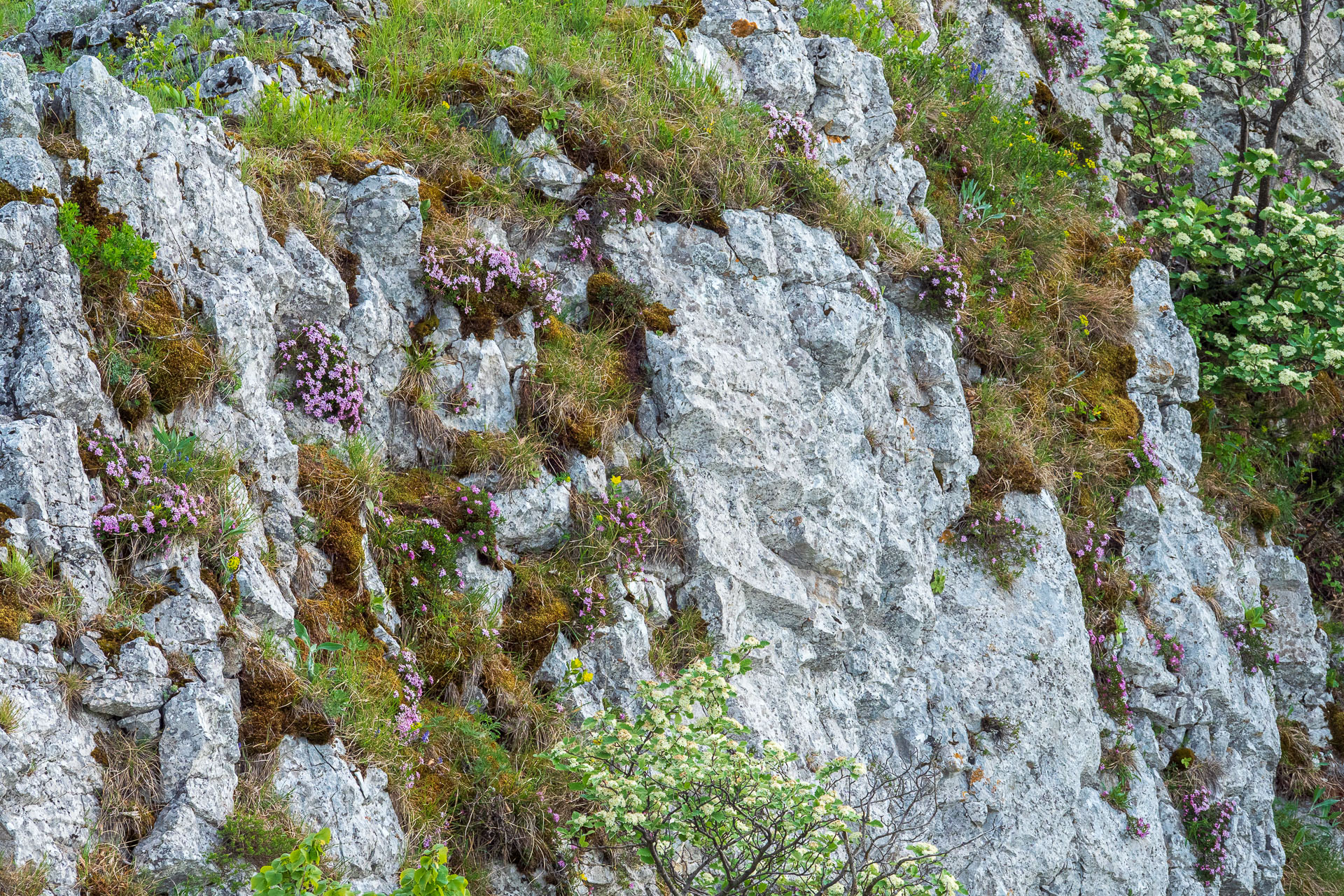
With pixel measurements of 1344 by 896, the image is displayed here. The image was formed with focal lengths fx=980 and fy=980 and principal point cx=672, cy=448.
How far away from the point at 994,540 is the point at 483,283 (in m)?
4.75

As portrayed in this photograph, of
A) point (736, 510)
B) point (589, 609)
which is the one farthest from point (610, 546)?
point (736, 510)

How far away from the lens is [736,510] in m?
6.93

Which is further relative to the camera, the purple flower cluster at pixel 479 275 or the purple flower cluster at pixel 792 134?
the purple flower cluster at pixel 792 134

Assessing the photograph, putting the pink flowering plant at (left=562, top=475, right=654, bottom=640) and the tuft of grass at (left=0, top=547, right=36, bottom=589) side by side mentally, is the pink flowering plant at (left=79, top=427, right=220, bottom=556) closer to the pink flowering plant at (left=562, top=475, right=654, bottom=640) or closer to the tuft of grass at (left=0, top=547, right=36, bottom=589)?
the tuft of grass at (left=0, top=547, right=36, bottom=589)

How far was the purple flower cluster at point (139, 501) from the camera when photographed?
4426mm

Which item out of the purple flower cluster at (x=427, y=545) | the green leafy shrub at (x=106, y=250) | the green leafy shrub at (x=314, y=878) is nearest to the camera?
the green leafy shrub at (x=314, y=878)

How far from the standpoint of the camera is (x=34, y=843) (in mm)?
3641

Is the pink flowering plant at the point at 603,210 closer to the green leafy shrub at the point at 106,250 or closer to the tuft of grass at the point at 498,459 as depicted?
the tuft of grass at the point at 498,459

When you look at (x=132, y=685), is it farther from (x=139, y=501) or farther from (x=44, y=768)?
(x=139, y=501)

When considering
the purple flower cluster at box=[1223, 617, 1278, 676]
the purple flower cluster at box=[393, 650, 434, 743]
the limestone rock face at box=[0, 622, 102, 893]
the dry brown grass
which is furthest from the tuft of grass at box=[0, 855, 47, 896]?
the dry brown grass

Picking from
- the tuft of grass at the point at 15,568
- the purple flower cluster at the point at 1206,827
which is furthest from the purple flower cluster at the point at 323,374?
the purple flower cluster at the point at 1206,827

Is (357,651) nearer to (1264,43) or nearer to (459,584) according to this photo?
(459,584)

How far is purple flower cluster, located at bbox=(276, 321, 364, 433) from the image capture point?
18.6ft

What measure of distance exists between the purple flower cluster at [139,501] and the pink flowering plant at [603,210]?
11.5 feet
